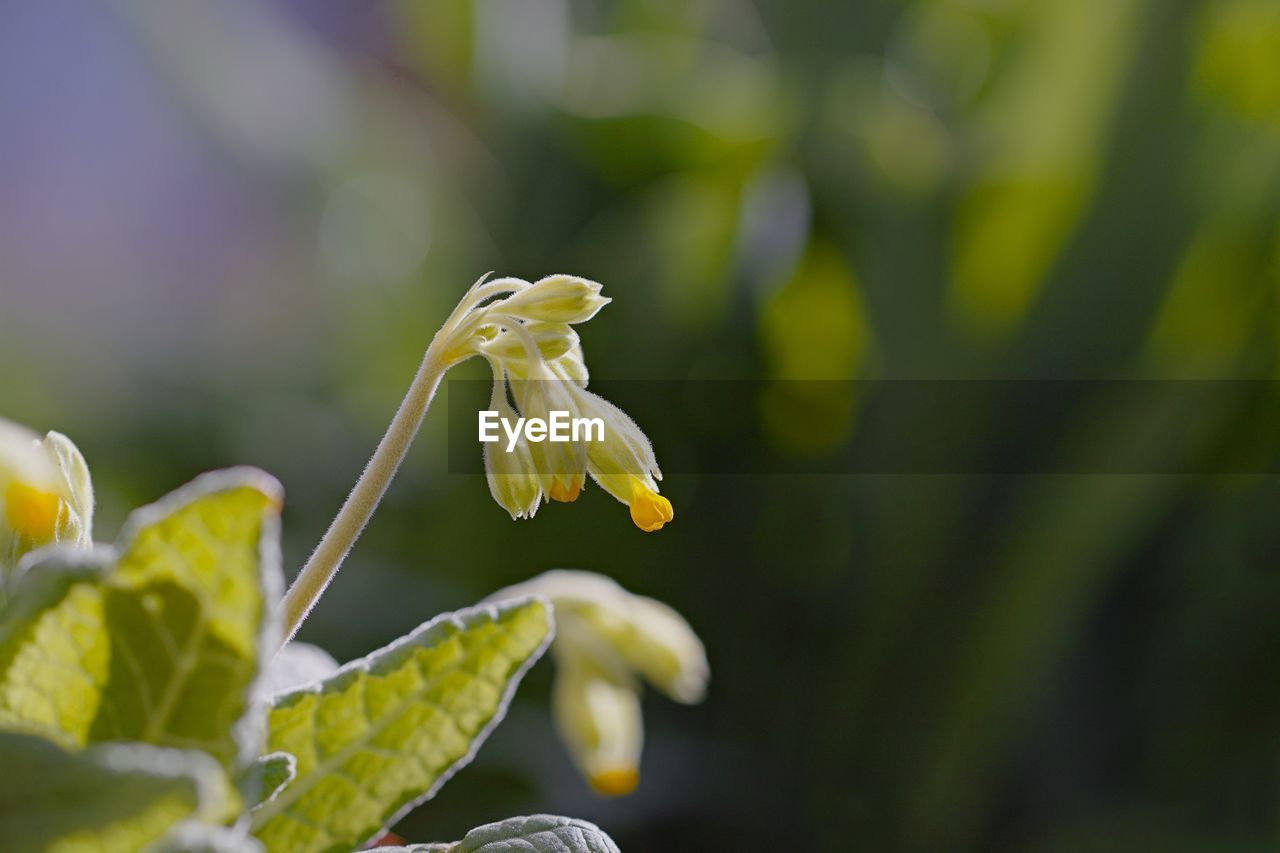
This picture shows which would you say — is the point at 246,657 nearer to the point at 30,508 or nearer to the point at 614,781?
the point at 30,508

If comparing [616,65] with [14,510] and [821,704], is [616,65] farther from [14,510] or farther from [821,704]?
[14,510]

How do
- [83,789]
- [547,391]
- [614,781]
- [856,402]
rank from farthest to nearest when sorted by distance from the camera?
[856,402], [614,781], [547,391], [83,789]

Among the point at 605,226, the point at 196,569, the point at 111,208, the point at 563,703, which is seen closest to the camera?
the point at 196,569

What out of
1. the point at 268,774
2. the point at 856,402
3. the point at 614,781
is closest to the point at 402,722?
the point at 268,774

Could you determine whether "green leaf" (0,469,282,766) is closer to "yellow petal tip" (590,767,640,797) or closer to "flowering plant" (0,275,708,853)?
"flowering plant" (0,275,708,853)

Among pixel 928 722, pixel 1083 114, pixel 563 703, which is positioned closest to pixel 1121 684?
pixel 928 722

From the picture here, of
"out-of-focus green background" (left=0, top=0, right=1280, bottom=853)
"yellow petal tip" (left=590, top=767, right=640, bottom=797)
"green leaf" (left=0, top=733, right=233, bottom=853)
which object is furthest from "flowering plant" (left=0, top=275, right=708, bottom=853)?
"out-of-focus green background" (left=0, top=0, right=1280, bottom=853)
